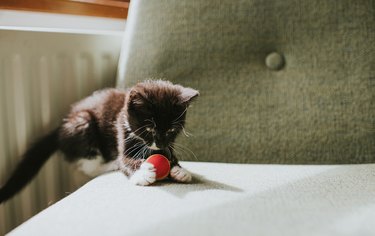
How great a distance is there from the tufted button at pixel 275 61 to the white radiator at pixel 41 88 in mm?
501

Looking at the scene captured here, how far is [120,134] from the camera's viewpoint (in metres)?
1.04

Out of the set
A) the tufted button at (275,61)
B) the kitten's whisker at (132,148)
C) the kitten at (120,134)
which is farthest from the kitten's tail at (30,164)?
the tufted button at (275,61)

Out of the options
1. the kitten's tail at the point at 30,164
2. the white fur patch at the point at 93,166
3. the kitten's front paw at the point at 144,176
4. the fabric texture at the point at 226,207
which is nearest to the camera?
the fabric texture at the point at 226,207

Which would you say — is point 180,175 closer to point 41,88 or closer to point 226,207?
point 226,207

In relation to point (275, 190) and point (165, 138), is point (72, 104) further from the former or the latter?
point (275, 190)

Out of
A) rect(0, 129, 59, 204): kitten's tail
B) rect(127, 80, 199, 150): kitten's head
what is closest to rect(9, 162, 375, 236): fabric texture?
rect(127, 80, 199, 150): kitten's head

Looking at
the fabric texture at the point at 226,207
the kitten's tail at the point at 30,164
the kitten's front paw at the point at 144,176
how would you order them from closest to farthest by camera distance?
the fabric texture at the point at 226,207 < the kitten's front paw at the point at 144,176 < the kitten's tail at the point at 30,164

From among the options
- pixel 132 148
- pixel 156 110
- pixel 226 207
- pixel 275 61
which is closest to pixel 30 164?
pixel 132 148

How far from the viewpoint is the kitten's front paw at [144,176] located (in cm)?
83

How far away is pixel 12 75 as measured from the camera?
1014 millimetres

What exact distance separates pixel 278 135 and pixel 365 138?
220 millimetres

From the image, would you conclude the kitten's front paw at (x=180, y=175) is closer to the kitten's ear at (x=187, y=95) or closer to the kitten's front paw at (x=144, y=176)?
the kitten's front paw at (x=144, y=176)

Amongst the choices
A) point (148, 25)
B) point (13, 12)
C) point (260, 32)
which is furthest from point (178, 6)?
point (13, 12)

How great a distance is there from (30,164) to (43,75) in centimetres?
25
